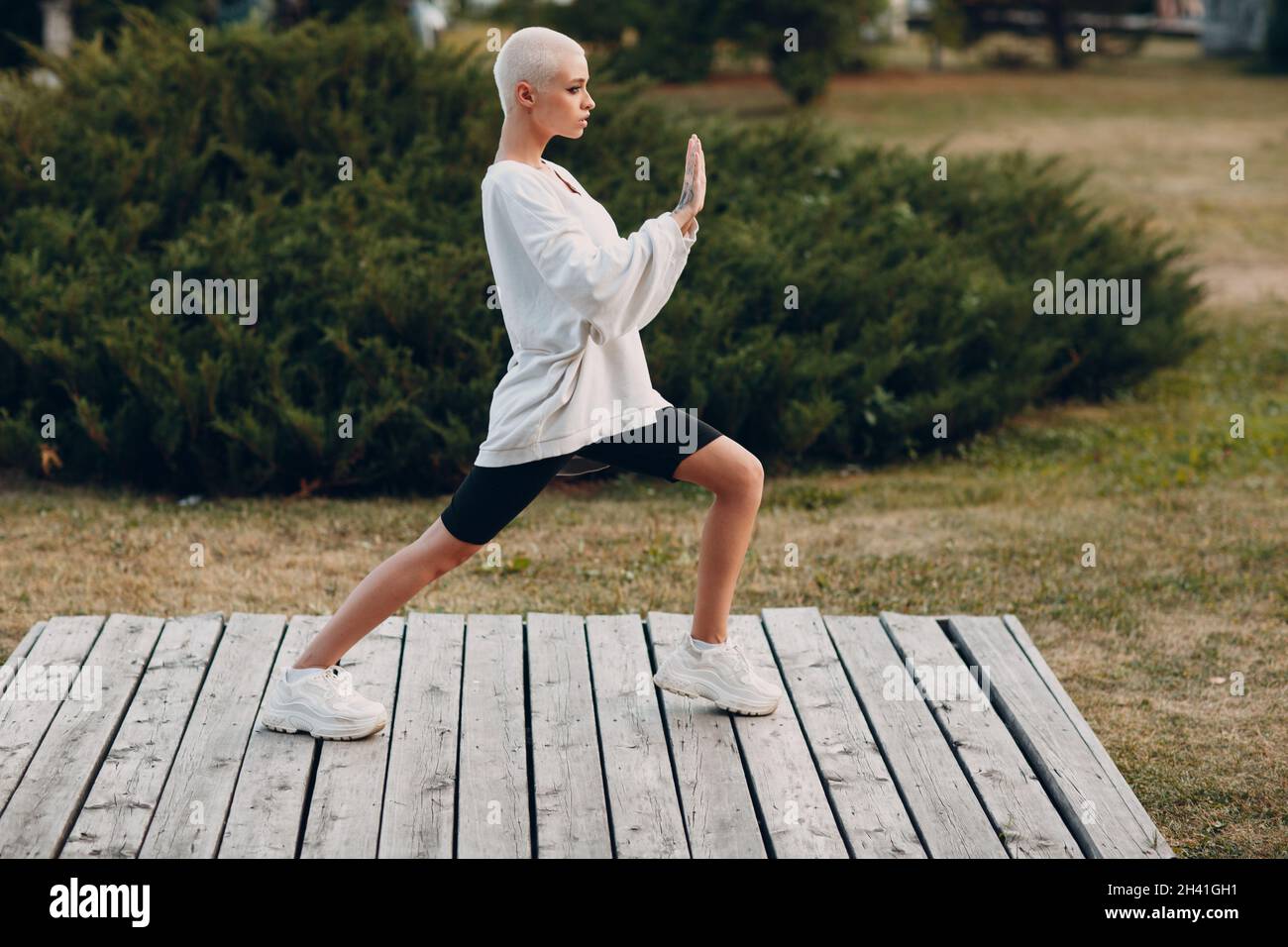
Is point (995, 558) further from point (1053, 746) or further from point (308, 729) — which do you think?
point (308, 729)

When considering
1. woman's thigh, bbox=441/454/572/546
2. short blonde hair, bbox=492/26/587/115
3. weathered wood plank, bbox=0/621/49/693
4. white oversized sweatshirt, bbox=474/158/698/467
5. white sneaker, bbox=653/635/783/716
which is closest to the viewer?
white oversized sweatshirt, bbox=474/158/698/467

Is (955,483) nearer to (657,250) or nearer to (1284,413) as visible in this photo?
(1284,413)

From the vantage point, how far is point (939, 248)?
862cm

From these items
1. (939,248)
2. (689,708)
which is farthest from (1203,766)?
(939,248)

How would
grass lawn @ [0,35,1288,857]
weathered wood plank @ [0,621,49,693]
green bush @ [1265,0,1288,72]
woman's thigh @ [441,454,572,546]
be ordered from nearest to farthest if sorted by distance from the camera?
woman's thigh @ [441,454,572,546], weathered wood plank @ [0,621,49,693], grass lawn @ [0,35,1288,857], green bush @ [1265,0,1288,72]

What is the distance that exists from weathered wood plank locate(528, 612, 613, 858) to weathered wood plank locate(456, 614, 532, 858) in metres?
0.04

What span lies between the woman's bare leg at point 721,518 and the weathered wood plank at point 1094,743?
0.96m

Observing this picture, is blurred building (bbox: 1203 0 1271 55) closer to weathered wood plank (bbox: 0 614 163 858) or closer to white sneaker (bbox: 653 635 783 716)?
white sneaker (bbox: 653 635 783 716)

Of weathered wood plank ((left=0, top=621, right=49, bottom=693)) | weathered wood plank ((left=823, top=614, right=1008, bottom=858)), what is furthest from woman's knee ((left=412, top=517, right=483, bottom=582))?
weathered wood plank ((left=0, top=621, right=49, bottom=693))

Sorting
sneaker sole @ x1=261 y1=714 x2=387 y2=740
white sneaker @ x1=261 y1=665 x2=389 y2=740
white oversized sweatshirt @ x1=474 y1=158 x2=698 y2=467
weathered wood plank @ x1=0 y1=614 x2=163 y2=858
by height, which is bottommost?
weathered wood plank @ x1=0 y1=614 x2=163 y2=858

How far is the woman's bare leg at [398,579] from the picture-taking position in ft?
12.7

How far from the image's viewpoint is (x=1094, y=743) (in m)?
3.98

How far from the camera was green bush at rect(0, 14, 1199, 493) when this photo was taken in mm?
7000

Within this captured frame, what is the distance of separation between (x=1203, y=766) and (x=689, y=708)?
1.58 m
